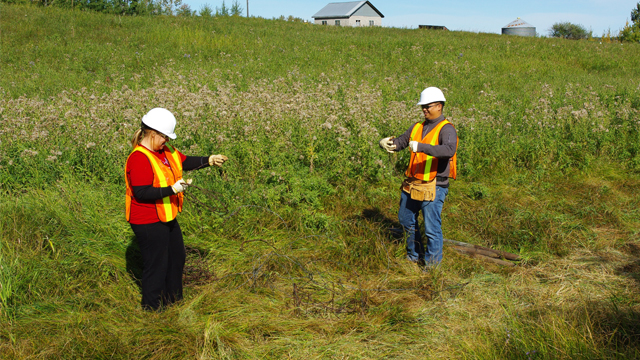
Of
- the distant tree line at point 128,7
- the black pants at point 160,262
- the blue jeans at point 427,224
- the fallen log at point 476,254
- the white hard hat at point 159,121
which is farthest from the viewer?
the distant tree line at point 128,7

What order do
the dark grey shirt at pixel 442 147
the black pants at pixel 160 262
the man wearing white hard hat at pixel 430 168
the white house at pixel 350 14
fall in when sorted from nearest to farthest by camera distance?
the black pants at pixel 160 262, the dark grey shirt at pixel 442 147, the man wearing white hard hat at pixel 430 168, the white house at pixel 350 14

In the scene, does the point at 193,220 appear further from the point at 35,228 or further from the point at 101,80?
the point at 101,80

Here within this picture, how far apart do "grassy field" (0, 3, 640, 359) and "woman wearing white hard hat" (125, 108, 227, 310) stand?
267 millimetres

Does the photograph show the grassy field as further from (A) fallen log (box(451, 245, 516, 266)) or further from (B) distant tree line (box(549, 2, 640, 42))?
(B) distant tree line (box(549, 2, 640, 42))

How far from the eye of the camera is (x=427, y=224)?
4496 mm

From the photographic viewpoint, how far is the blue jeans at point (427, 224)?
4461mm

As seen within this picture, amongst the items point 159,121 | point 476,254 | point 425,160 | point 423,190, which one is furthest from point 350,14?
point 159,121

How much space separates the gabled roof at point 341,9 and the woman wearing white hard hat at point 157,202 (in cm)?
7077

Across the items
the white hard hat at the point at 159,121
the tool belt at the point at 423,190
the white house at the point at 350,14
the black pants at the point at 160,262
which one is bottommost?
the black pants at the point at 160,262

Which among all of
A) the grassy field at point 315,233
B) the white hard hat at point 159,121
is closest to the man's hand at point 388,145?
the grassy field at point 315,233

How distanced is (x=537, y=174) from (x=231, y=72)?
843cm

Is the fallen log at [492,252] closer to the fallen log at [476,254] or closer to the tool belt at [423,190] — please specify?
the fallen log at [476,254]

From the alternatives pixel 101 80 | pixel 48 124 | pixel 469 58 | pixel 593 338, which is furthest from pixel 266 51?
pixel 593 338

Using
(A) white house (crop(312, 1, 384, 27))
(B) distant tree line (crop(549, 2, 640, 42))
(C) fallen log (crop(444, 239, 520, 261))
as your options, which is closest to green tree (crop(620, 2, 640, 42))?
(B) distant tree line (crop(549, 2, 640, 42))
